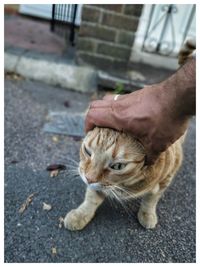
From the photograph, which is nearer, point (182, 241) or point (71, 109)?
point (182, 241)

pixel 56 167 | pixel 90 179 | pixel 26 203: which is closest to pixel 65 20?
pixel 56 167

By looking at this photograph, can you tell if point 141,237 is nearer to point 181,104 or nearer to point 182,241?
point 182,241

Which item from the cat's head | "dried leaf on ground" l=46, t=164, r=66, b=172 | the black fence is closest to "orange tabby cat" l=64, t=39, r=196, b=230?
the cat's head

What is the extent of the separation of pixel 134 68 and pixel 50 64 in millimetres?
917

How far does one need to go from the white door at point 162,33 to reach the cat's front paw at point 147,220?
7.21 ft

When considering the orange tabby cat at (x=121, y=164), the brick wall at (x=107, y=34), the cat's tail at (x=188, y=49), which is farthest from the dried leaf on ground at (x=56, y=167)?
the brick wall at (x=107, y=34)

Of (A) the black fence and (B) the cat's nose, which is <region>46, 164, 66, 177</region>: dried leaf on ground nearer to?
(B) the cat's nose

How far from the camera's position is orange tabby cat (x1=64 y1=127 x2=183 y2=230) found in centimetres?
147

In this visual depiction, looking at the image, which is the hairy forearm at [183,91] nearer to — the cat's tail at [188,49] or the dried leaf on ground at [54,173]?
the cat's tail at [188,49]

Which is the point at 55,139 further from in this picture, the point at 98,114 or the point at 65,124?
the point at 98,114

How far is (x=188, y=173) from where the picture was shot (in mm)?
2625

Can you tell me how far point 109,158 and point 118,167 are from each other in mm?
73

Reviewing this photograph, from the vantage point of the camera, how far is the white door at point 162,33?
354 cm

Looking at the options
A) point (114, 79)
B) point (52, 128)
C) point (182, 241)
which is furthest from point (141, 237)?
point (114, 79)
